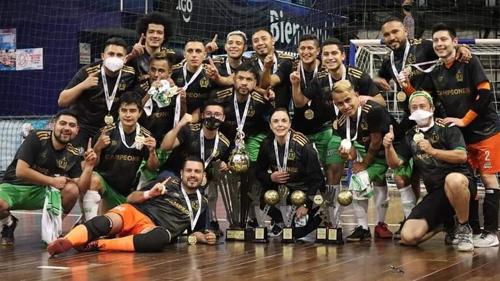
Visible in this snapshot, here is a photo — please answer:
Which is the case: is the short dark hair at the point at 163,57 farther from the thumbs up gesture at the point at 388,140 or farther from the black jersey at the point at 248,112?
the thumbs up gesture at the point at 388,140

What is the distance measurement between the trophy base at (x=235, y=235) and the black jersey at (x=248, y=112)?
0.95 meters

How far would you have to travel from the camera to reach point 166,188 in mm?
6613

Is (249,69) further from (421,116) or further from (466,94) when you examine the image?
(466,94)

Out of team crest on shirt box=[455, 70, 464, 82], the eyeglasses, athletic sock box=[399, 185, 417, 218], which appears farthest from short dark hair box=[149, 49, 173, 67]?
team crest on shirt box=[455, 70, 464, 82]

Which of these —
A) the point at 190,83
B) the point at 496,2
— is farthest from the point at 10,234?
the point at 496,2

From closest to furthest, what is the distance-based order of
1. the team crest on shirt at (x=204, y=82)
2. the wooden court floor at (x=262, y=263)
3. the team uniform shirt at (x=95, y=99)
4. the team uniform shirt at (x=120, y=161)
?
the wooden court floor at (x=262, y=263) < the team uniform shirt at (x=120, y=161) < the team uniform shirt at (x=95, y=99) < the team crest on shirt at (x=204, y=82)

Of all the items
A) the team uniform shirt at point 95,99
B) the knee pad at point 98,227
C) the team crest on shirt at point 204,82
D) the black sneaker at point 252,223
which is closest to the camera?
the knee pad at point 98,227

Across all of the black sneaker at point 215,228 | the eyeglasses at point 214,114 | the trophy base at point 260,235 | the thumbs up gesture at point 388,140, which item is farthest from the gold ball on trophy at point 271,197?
the thumbs up gesture at point 388,140

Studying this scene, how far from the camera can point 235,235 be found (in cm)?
702

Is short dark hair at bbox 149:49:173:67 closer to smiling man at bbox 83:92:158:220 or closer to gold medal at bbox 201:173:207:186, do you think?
smiling man at bbox 83:92:158:220

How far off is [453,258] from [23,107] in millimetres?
10821

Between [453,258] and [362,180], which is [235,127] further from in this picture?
[453,258]

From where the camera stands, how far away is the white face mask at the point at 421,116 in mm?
6457

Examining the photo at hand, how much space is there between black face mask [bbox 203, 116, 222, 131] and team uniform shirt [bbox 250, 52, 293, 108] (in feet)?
2.52
